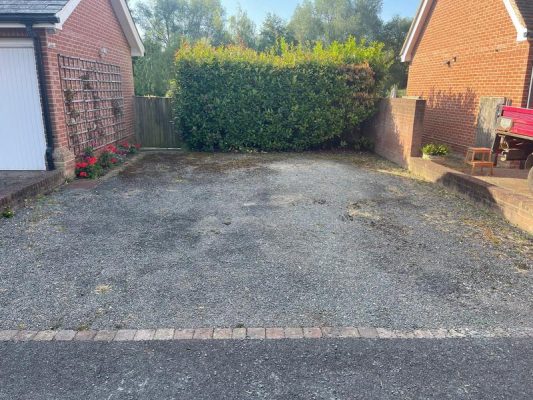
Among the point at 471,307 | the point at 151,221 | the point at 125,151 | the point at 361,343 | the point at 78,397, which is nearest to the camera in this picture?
the point at 78,397

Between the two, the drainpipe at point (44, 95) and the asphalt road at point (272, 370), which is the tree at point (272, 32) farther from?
the asphalt road at point (272, 370)

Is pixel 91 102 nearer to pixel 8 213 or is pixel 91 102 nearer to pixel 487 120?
pixel 8 213

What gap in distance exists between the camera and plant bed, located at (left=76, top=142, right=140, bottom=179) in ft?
30.3

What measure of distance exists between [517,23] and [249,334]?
9675 mm

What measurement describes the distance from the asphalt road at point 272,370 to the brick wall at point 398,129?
7778mm

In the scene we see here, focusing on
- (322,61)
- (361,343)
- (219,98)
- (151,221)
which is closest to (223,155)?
(219,98)

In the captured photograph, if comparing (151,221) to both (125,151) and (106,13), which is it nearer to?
(125,151)

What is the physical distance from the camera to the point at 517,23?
30.2ft

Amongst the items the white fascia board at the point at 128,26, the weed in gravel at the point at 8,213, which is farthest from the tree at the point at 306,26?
the weed in gravel at the point at 8,213

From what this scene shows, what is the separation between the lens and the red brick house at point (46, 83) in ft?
25.8

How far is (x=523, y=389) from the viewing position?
110 inches

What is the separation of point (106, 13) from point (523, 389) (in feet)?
41.5

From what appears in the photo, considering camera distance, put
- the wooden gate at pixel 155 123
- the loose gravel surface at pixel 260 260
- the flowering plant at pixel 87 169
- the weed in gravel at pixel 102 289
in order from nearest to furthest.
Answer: the loose gravel surface at pixel 260 260, the weed in gravel at pixel 102 289, the flowering plant at pixel 87 169, the wooden gate at pixel 155 123

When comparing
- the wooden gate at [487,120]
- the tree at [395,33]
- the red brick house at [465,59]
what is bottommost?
the wooden gate at [487,120]
